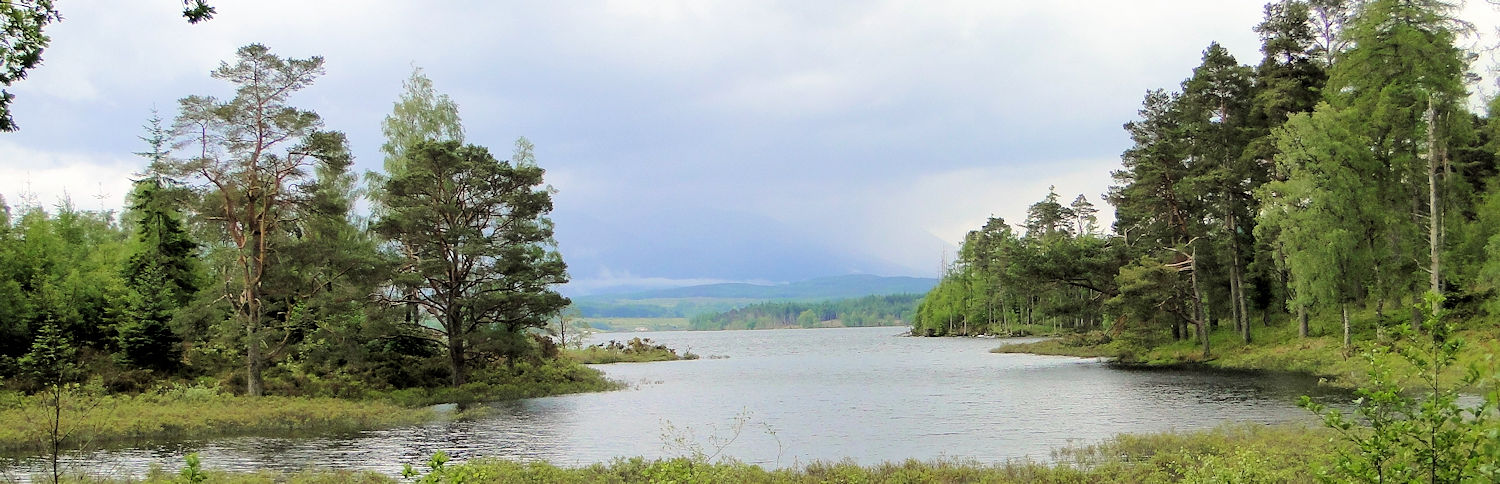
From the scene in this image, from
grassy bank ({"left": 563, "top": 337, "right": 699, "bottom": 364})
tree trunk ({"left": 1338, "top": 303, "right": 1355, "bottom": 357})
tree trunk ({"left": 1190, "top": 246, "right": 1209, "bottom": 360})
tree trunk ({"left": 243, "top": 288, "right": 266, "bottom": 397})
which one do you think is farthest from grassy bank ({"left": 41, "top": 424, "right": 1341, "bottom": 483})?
grassy bank ({"left": 563, "top": 337, "right": 699, "bottom": 364})

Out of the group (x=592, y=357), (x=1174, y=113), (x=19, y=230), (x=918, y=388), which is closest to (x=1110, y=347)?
(x=1174, y=113)

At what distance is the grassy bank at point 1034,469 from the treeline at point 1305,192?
14.6m

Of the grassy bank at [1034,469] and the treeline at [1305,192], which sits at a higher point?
the treeline at [1305,192]

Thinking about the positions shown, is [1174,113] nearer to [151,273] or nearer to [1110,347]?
[1110,347]

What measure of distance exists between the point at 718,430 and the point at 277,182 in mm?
19253

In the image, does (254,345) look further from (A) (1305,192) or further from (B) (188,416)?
(A) (1305,192)

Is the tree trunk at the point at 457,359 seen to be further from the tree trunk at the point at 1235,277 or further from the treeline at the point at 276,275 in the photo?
the tree trunk at the point at 1235,277

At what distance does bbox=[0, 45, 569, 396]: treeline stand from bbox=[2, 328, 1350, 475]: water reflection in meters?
5.50

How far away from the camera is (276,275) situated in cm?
3180

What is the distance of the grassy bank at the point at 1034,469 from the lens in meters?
13.6

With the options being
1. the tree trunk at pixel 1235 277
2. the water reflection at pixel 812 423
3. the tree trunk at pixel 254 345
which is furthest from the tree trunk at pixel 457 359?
the tree trunk at pixel 1235 277

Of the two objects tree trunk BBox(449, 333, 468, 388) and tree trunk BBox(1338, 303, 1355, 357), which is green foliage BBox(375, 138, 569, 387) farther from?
tree trunk BBox(1338, 303, 1355, 357)

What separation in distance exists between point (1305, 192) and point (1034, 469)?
27.8 metres

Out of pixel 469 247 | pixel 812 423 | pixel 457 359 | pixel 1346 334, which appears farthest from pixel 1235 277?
pixel 457 359
